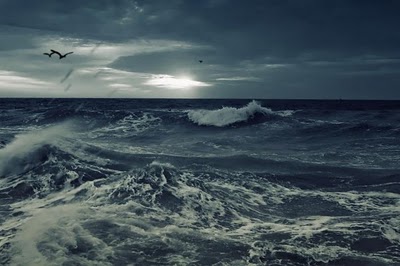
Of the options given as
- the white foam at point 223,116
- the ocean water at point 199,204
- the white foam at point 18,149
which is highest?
the white foam at point 223,116

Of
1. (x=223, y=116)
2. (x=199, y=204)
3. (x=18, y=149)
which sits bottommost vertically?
(x=199, y=204)

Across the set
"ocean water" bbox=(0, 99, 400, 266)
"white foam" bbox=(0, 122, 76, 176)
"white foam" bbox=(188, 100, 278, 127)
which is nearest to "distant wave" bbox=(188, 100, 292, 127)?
"white foam" bbox=(188, 100, 278, 127)

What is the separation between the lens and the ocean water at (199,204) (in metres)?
6.95

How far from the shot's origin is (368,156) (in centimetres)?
1756

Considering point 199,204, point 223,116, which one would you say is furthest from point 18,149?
point 223,116

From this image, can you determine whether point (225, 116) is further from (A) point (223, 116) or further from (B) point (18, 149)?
(B) point (18, 149)

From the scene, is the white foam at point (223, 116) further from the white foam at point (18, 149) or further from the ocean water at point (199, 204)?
the white foam at point (18, 149)

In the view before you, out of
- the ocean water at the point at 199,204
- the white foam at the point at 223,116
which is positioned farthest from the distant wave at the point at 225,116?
the ocean water at the point at 199,204

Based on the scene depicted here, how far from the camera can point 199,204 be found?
1002 centimetres

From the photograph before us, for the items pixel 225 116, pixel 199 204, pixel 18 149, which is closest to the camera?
pixel 199 204

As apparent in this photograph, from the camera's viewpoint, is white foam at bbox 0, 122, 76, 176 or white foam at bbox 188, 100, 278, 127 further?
white foam at bbox 188, 100, 278, 127

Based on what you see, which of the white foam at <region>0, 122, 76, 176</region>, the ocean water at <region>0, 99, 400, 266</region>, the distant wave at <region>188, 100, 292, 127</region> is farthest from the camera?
the distant wave at <region>188, 100, 292, 127</region>

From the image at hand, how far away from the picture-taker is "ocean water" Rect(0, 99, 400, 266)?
6.95 metres

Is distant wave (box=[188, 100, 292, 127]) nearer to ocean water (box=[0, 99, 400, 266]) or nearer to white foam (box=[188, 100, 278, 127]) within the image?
white foam (box=[188, 100, 278, 127])
